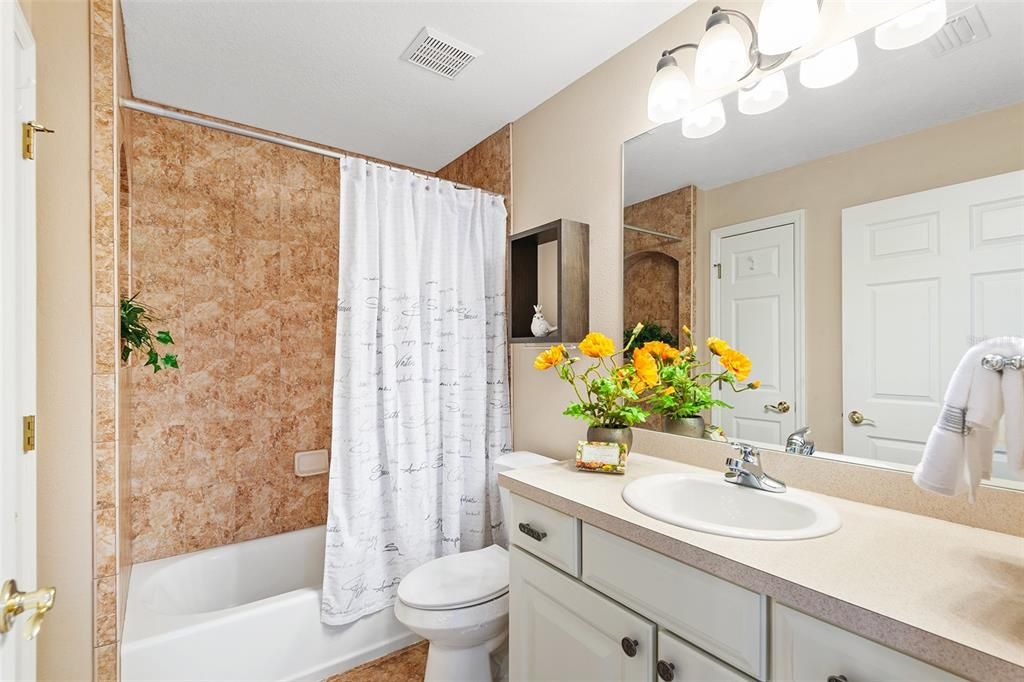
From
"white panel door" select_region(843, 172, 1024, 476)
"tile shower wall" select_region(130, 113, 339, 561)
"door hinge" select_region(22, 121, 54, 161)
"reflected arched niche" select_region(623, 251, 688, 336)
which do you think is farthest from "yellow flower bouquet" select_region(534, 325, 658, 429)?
"tile shower wall" select_region(130, 113, 339, 561)

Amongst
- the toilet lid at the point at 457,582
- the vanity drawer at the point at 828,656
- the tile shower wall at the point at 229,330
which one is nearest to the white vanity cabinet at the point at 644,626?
the vanity drawer at the point at 828,656

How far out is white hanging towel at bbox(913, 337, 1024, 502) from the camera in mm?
761

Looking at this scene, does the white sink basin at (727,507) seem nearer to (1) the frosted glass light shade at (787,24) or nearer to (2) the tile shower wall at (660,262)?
(2) the tile shower wall at (660,262)

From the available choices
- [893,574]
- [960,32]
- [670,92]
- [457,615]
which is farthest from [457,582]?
[960,32]

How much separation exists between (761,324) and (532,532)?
0.91m

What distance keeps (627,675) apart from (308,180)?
8.58 feet

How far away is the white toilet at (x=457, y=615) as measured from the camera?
154cm

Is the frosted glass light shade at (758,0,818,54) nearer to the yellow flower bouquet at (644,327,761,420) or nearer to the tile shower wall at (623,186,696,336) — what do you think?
the tile shower wall at (623,186,696,336)

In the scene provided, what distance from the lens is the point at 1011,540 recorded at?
94cm

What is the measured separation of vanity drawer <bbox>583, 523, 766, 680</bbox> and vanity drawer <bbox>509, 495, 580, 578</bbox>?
0.13ft

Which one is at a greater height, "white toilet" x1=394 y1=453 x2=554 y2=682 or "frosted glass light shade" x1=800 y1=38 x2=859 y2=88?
"frosted glass light shade" x1=800 y1=38 x2=859 y2=88

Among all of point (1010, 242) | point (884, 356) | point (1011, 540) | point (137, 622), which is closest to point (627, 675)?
point (1011, 540)

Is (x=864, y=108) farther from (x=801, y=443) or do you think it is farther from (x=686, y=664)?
(x=686, y=664)

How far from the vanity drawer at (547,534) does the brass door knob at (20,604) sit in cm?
99
